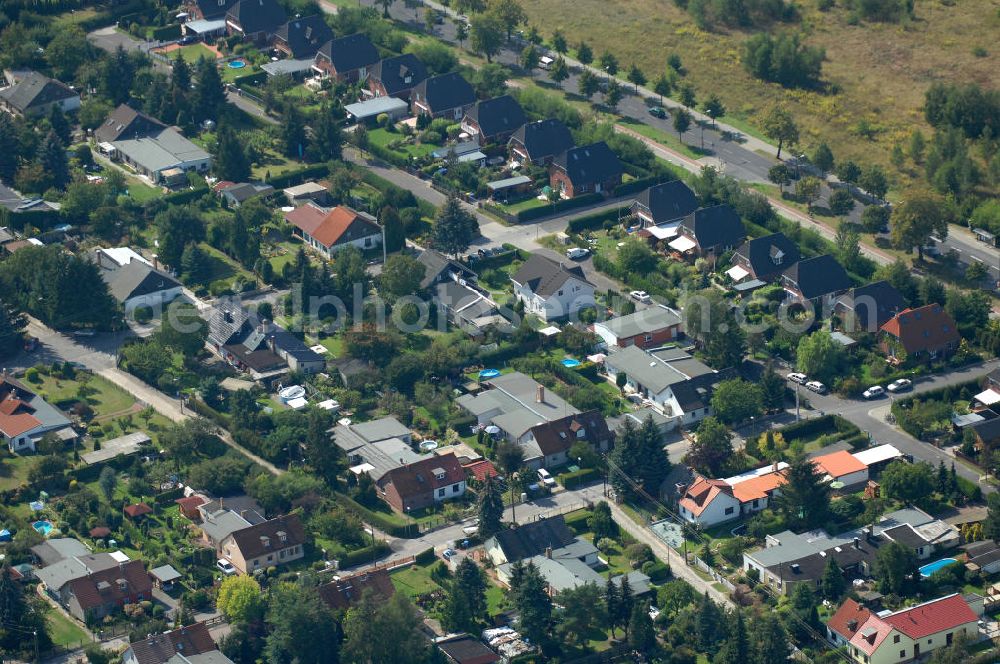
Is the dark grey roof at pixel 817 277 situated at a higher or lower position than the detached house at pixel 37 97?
higher

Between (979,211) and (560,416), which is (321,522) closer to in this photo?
(560,416)

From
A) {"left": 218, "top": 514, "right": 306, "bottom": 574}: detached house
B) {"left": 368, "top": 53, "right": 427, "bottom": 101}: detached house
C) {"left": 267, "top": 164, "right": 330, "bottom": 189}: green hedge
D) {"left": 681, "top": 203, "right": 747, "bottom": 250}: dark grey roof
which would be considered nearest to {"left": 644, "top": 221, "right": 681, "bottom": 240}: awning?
{"left": 681, "top": 203, "right": 747, "bottom": 250}: dark grey roof

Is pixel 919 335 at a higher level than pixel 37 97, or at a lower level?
higher

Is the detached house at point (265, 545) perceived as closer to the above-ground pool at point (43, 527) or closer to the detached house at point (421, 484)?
the detached house at point (421, 484)

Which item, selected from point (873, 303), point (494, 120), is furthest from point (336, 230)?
point (873, 303)

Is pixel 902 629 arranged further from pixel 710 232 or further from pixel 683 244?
pixel 710 232

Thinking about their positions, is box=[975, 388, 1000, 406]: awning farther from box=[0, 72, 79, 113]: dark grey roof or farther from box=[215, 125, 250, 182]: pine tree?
box=[0, 72, 79, 113]: dark grey roof

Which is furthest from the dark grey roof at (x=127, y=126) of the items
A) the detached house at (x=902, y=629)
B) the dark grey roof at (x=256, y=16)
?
the detached house at (x=902, y=629)
